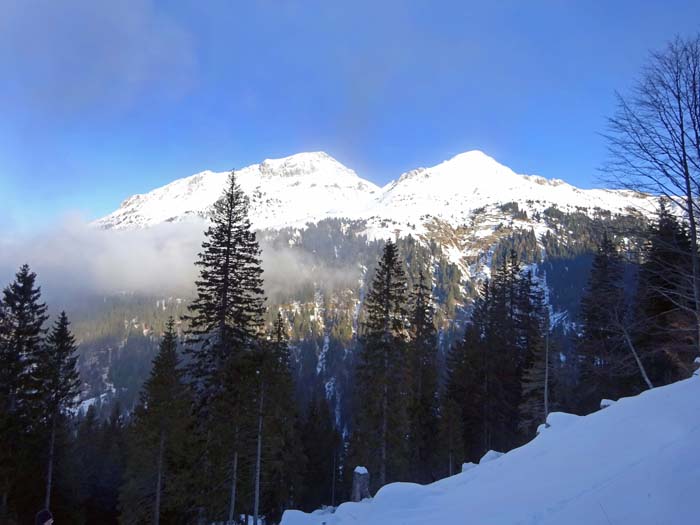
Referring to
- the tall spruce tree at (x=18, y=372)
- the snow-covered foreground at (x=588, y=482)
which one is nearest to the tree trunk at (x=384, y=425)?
the snow-covered foreground at (x=588, y=482)

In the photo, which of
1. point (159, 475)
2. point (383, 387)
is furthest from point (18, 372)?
point (383, 387)

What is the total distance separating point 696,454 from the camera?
217 inches

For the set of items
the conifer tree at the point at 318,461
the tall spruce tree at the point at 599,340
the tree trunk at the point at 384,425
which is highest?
the tall spruce tree at the point at 599,340

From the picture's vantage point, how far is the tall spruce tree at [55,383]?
2661 cm

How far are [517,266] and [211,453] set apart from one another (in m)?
34.1

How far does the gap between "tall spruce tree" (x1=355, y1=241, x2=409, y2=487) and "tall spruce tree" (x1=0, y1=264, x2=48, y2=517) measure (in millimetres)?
18338

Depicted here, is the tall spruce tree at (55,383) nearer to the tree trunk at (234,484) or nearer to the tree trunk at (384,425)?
the tree trunk at (234,484)

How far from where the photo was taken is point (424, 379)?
3753 cm

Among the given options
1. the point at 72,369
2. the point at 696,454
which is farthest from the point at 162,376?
the point at 696,454

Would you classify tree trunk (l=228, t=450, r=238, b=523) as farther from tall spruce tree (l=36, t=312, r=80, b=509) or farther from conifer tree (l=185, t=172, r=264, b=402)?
tall spruce tree (l=36, t=312, r=80, b=509)

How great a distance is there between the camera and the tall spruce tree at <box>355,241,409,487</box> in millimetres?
25047

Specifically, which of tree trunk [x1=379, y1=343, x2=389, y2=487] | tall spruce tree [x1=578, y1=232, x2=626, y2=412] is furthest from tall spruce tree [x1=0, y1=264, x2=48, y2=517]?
tall spruce tree [x1=578, y1=232, x2=626, y2=412]

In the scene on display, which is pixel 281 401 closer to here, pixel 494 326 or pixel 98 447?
pixel 494 326

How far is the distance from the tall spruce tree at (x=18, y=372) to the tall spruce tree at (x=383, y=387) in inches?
722
